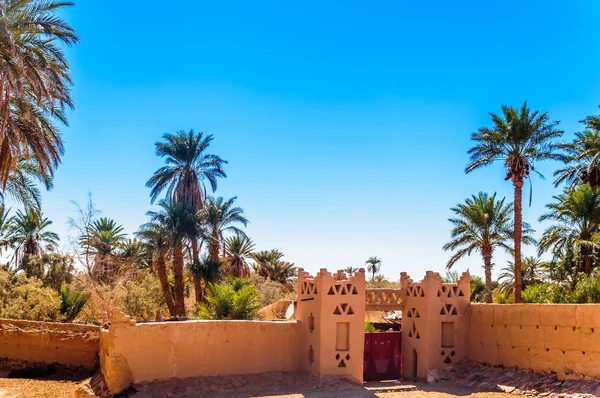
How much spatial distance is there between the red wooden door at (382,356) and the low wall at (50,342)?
30.5 ft

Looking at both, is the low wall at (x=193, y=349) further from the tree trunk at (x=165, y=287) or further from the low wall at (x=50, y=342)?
the tree trunk at (x=165, y=287)

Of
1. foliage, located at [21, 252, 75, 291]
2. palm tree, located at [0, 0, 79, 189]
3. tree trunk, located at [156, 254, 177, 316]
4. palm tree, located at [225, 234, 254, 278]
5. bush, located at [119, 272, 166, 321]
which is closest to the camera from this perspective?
palm tree, located at [0, 0, 79, 189]

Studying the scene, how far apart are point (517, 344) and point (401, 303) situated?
4.54 m

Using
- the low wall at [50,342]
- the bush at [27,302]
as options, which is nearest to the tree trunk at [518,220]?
the low wall at [50,342]

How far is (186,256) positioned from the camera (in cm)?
3033

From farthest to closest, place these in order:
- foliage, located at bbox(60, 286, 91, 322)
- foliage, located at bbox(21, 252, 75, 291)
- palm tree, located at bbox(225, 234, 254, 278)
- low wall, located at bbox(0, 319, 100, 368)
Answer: palm tree, located at bbox(225, 234, 254, 278), foliage, located at bbox(21, 252, 75, 291), foliage, located at bbox(60, 286, 91, 322), low wall, located at bbox(0, 319, 100, 368)

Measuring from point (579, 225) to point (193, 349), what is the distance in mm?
20304

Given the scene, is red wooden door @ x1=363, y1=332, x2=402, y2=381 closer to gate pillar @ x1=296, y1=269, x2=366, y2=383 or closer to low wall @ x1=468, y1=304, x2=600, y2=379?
gate pillar @ x1=296, y1=269, x2=366, y2=383

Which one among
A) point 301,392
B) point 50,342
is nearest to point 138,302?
point 50,342

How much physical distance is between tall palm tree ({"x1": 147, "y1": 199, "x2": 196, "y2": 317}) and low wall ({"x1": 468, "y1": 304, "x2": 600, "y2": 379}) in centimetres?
1507

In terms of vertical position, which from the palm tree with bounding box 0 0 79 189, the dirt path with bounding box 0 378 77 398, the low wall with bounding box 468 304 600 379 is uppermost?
the palm tree with bounding box 0 0 79 189

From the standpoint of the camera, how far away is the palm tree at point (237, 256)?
3838cm

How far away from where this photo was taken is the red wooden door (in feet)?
67.2

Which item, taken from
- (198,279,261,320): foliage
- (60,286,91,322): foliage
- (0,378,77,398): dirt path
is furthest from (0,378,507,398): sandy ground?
(60,286,91,322): foliage
